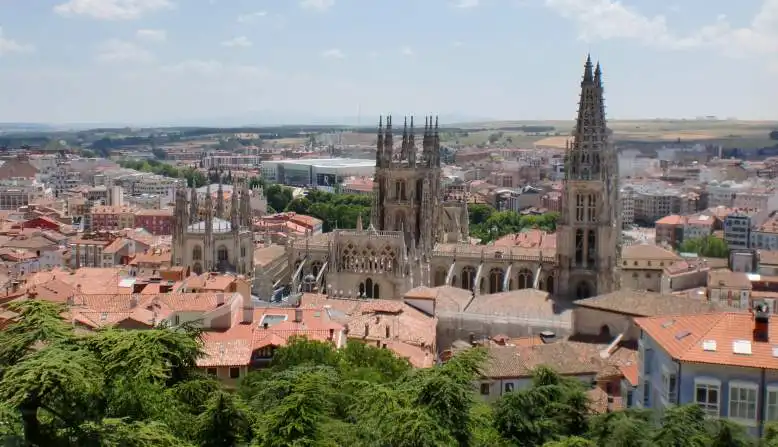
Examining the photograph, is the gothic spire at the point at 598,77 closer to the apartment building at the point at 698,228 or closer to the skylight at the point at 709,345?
the skylight at the point at 709,345

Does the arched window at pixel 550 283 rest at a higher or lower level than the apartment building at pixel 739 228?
higher

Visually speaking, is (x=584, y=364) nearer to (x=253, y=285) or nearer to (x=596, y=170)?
(x=596, y=170)

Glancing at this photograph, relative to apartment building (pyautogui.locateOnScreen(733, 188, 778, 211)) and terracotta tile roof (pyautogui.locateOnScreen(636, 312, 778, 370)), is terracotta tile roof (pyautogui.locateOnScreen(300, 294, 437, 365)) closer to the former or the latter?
A: terracotta tile roof (pyautogui.locateOnScreen(636, 312, 778, 370))

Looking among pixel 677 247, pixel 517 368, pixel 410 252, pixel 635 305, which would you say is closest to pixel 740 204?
pixel 677 247

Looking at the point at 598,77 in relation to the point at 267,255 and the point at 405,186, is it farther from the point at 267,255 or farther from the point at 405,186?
the point at 267,255

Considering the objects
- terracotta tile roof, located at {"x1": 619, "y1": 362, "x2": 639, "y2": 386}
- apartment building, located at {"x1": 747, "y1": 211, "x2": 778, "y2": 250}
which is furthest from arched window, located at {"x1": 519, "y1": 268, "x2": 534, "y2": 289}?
apartment building, located at {"x1": 747, "y1": 211, "x2": 778, "y2": 250}

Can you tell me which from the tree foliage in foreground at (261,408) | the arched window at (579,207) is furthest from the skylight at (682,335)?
the arched window at (579,207)
